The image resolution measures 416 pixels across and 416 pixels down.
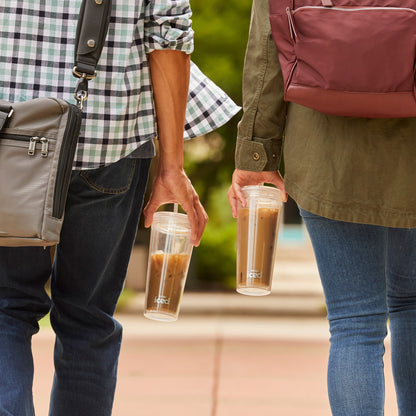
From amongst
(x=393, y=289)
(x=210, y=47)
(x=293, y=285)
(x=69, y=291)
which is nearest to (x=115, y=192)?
(x=69, y=291)

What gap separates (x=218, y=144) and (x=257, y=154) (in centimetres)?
1185

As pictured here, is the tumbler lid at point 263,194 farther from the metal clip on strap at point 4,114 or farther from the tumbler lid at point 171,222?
the metal clip on strap at point 4,114

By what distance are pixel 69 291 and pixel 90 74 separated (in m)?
0.69

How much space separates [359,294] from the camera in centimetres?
238

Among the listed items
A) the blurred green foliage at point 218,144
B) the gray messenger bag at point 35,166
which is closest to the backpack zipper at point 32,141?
the gray messenger bag at point 35,166

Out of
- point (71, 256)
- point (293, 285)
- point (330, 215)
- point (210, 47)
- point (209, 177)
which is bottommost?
point (293, 285)

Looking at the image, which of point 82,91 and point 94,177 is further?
point 94,177

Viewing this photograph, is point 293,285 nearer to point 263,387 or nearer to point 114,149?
point 263,387

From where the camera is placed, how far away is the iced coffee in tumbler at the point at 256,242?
2.86 m

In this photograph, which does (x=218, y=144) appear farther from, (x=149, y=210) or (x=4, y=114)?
(x=4, y=114)

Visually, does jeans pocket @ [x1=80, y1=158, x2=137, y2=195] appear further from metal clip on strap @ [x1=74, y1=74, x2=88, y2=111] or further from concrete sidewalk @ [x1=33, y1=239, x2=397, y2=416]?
concrete sidewalk @ [x1=33, y1=239, x2=397, y2=416]

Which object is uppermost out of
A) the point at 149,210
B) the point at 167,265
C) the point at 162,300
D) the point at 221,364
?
the point at 149,210

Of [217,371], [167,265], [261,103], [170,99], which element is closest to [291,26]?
[261,103]

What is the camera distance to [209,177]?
1467 centimetres
